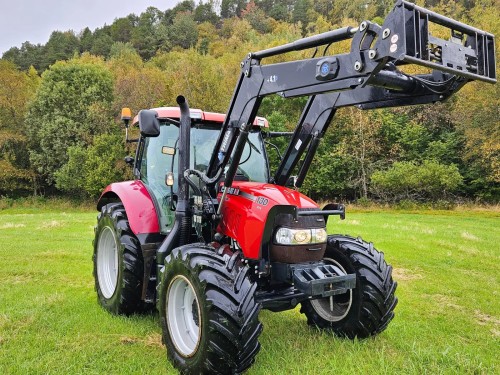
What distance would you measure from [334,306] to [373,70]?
98.4 inches

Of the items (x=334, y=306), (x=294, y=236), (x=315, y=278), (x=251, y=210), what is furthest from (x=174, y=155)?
(x=334, y=306)

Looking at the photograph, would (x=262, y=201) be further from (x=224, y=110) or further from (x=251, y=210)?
(x=224, y=110)

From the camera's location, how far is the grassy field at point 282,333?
336 centimetres

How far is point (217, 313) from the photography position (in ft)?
9.57

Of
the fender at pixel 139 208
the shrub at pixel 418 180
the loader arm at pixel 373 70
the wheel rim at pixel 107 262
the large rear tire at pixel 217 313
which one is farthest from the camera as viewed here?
the shrub at pixel 418 180

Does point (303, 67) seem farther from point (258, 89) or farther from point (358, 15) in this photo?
point (358, 15)

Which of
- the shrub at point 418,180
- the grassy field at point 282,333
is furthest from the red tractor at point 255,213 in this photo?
the shrub at point 418,180

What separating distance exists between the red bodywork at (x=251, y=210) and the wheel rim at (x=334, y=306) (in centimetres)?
91

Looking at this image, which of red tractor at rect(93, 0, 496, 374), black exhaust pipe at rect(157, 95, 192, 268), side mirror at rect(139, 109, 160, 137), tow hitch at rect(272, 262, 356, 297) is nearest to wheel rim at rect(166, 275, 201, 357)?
red tractor at rect(93, 0, 496, 374)

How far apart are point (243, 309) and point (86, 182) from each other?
86.1 ft

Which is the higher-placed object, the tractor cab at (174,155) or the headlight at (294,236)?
the tractor cab at (174,155)

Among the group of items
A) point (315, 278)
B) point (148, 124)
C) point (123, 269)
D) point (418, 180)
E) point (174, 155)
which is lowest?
point (123, 269)

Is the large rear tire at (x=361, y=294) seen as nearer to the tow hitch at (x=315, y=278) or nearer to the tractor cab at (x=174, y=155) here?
the tow hitch at (x=315, y=278)

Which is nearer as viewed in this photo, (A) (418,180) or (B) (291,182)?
(B) (291,182)
